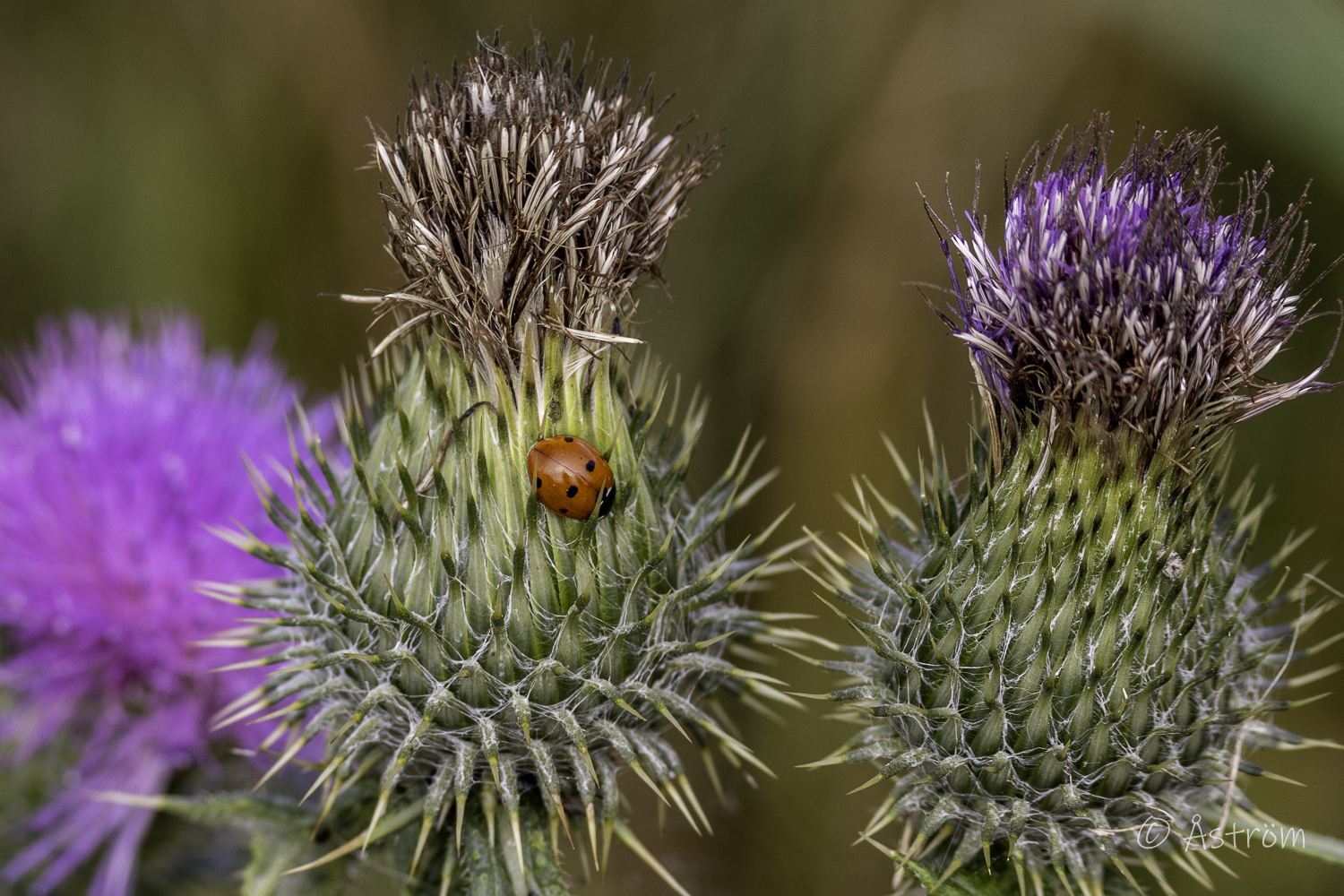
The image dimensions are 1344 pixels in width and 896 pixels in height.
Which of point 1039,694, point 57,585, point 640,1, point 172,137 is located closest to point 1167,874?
point 1039,694

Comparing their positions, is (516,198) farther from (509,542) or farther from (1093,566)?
(1093,566)

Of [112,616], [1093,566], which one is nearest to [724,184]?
[112,616]

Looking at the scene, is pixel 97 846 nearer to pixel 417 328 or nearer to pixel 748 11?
pixel 417 328

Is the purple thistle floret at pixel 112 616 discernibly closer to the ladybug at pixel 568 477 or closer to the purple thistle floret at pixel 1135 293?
the ladybug at pixel 568 477

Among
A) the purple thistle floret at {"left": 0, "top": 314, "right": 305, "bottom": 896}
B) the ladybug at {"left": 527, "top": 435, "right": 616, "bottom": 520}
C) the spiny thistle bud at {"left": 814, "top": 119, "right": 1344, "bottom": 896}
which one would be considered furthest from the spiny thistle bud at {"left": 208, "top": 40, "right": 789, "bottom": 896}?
the purple thistle floret at {"left": 0, "top": 314, "right": 305, "bottom": 896}

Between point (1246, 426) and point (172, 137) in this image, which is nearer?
point (1246, 426)
